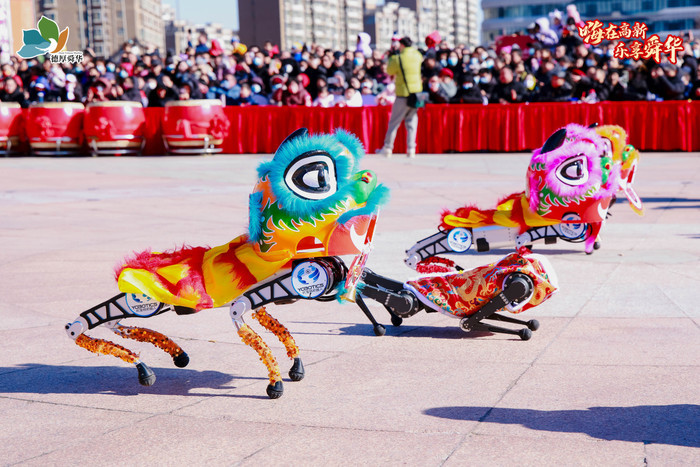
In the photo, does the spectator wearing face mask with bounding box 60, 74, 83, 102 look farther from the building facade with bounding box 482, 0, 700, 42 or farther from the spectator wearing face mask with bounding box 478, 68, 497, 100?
the building facade with bounding box 482, 0, 700, 42

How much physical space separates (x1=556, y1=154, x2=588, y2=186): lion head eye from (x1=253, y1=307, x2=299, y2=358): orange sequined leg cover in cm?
313

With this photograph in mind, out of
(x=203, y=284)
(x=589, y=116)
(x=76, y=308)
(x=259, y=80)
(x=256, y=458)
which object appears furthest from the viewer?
(x=259, y=80)

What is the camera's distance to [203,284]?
15.2 ft

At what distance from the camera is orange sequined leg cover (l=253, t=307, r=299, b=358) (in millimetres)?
4875

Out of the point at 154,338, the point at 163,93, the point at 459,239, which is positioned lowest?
the point at 154,338

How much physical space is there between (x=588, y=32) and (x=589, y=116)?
4.15 metres

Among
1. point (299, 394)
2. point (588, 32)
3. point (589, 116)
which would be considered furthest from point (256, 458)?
point (588, 32)

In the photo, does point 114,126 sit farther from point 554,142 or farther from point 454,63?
point 554,142

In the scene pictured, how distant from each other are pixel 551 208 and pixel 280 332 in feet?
10.1

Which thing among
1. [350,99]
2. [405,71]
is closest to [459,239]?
[405,71]

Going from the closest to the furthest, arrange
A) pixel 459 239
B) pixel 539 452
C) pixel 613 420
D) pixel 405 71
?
1. pixel 539 452
2. pixel 613 420
3. pixel 459 239
4. pixel 405 71

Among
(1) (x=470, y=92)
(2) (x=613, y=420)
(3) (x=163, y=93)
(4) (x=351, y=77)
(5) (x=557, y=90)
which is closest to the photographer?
(2) (x=613, y=420)

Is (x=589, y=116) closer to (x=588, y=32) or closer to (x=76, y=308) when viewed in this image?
(x=588, y=32)

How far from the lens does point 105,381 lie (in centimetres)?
502
